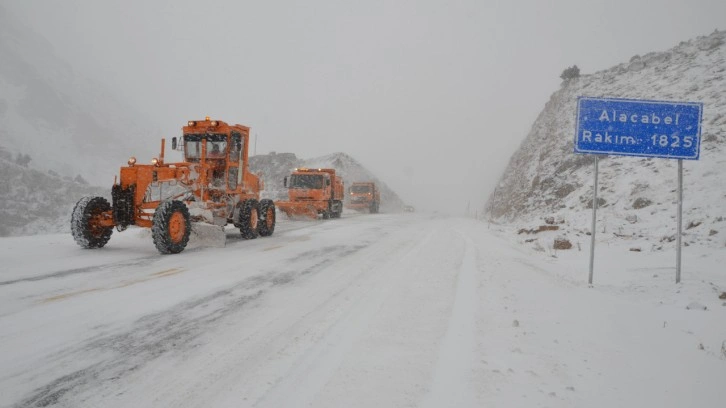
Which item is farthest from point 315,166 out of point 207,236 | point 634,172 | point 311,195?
point 207,236

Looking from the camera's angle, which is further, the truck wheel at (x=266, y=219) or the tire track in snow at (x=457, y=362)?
the truck wheel at (x=266, y=219)

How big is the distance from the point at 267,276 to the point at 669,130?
22.9 feet

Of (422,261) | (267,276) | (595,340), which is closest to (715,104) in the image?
(422,261)

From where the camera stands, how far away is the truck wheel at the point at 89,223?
24.3 ft

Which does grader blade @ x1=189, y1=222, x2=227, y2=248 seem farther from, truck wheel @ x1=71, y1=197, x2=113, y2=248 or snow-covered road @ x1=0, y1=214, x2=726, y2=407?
snow-covered road @ x1=0, y1=214, x2=726, y2=407

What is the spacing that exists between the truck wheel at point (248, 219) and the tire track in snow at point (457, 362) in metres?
7.09

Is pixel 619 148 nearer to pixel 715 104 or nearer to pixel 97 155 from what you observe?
pixel 715 104

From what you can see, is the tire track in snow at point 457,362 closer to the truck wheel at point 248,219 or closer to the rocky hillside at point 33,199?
the truck wheel at point 248,219

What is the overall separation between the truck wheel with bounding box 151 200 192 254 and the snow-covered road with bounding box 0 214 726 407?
2.84 ft

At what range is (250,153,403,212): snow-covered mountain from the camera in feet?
168

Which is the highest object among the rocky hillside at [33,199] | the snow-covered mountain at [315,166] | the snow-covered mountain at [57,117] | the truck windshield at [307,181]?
the snow-covered mountain at [57,117]

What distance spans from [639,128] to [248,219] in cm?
904

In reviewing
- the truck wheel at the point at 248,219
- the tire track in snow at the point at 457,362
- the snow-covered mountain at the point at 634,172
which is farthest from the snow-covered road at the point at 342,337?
the snow-covered mountain at the point at 634,172

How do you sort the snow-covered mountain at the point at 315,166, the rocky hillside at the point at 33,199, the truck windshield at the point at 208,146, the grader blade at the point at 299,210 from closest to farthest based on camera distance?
the truck windshield at the point at 208,146 → the grader blade at the point at 299,210 → the rocky hillside at the point at 33,199 → the snow-covered mountain at the point at 315,166
